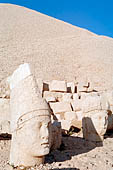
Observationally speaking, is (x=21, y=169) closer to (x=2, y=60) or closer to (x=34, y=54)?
(x=2, y=60)

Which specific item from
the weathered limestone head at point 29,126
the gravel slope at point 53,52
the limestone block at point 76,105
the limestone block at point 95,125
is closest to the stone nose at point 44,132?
the weathered limestone head at point 29,126

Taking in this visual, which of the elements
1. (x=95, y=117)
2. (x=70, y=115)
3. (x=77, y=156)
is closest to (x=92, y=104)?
(x=95, y=117)

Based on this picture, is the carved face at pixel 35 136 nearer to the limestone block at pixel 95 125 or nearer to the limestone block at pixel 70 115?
the limestone block at pixel 95 125

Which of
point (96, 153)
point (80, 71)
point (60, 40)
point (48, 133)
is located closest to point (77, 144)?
point (96, 153)

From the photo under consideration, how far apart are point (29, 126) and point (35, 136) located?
20 centimetres

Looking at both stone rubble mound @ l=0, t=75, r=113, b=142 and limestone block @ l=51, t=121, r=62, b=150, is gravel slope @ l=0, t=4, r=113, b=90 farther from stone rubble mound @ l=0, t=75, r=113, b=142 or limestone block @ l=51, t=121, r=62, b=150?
limestone block @ l=51, t=121, r=62, b=150

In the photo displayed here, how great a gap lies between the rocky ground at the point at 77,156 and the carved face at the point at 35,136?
0.35 metres

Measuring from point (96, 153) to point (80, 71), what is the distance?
1029cm

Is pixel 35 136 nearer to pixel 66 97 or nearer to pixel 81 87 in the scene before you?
pixel 66 97

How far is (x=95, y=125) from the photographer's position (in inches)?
205

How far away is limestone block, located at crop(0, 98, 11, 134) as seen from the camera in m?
4.29

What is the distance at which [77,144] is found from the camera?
16.5 ft

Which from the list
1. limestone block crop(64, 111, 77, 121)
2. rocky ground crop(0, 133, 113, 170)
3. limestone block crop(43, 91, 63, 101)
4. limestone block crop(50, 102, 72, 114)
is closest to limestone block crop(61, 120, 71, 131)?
limestone block crop(64, 111, 77, 121)

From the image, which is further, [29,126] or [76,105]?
[76,105]
